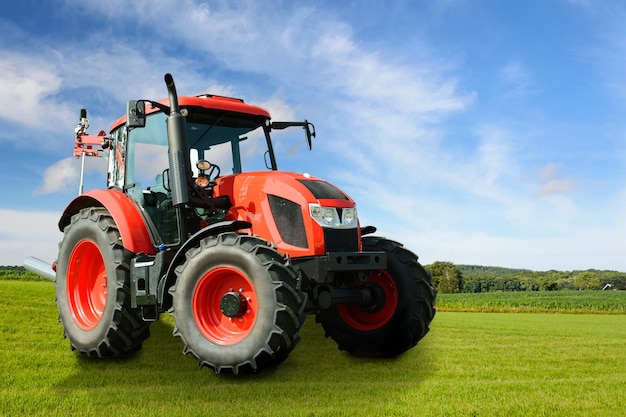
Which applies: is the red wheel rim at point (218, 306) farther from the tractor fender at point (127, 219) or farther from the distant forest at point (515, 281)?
the distant forest at point (515, 281)

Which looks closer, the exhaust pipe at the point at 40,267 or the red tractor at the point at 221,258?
the red tractor at the point at 221,258

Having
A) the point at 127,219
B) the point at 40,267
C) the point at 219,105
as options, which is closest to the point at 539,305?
the point at 40,267

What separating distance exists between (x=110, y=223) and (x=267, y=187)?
2.06m

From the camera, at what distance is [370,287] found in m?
6.93

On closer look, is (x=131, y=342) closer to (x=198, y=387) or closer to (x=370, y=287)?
(x=198, y=387)

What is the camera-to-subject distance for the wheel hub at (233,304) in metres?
5.52

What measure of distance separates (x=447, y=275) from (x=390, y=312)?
7601cm

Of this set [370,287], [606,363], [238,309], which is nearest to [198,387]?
[238,309]

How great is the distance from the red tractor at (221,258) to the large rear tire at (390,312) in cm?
1

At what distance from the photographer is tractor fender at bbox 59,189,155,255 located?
6668mm

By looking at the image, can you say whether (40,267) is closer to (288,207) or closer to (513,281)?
(288,207)

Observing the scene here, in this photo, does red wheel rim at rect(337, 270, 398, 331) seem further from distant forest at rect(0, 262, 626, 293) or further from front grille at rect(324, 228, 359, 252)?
distant forest at rect(0, 262, 626, 293)

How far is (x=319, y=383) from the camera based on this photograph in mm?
5680

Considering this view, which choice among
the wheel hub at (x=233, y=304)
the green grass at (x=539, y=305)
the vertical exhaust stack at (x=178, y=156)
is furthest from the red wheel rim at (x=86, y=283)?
the green grass at (x=539, y=305)
